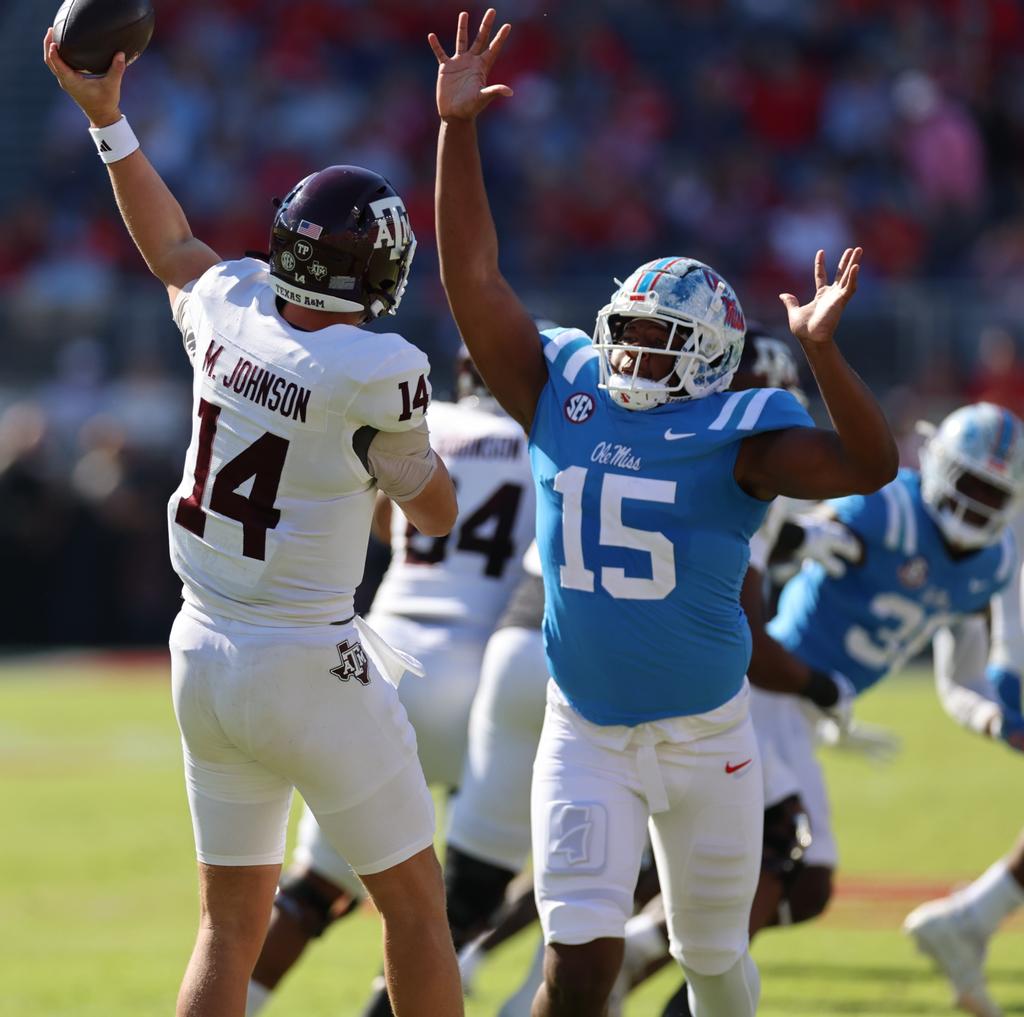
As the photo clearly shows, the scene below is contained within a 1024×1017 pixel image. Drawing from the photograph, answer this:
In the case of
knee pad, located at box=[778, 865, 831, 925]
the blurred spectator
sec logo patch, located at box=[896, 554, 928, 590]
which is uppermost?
sec logo patch, located at box=[896, 554, 928, 590]

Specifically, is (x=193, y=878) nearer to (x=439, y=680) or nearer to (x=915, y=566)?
(x=439, y=680)

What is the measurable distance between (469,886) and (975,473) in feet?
6.31

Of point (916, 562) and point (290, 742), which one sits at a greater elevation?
point (290, 742)

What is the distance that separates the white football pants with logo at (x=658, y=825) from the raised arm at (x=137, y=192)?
52.9 inches

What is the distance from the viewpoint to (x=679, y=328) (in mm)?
4316

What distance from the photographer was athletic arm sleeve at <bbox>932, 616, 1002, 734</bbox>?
6.11 m

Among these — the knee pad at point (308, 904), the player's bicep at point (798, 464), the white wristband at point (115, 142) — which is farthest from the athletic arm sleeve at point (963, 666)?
the white wristband at point (115, 142)

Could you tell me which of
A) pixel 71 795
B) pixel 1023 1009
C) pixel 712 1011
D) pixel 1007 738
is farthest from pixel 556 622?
pixel 71 795

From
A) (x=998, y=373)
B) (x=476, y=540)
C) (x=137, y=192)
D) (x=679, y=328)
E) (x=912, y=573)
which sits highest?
(x=137, y=192)

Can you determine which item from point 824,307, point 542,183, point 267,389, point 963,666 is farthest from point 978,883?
point 542,183

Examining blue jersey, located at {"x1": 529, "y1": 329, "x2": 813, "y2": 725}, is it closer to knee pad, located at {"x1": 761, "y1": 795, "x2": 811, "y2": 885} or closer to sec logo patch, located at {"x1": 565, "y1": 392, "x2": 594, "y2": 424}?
sec logo patch, located at {"x1": 565, "y1": 392, "x2": 594, "y2": 424}

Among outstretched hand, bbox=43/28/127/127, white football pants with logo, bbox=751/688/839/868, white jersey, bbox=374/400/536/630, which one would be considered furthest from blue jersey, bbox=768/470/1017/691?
outstretched hand, bbox=43/28/127/127

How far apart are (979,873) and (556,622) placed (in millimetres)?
4062

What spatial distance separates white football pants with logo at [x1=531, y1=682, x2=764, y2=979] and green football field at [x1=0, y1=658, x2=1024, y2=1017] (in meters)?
1.69
